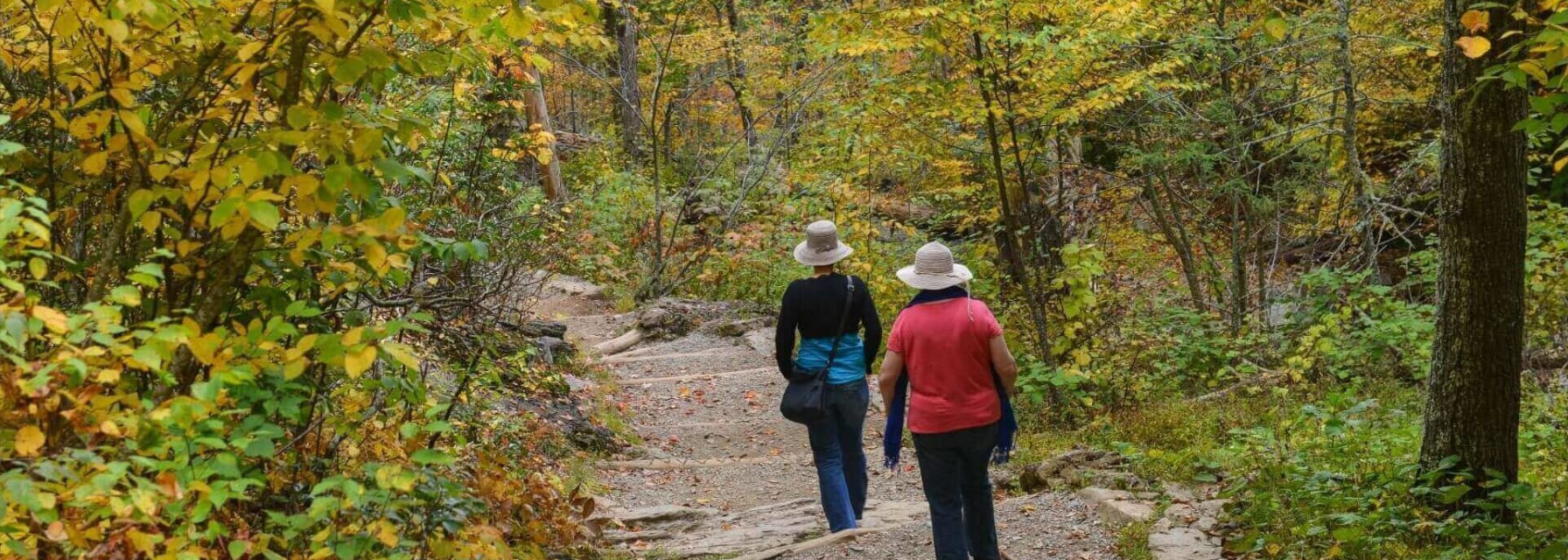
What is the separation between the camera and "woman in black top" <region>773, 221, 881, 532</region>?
6367mm

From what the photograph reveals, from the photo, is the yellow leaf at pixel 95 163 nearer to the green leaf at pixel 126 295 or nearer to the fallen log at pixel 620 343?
the green leaf at pixel 126 295

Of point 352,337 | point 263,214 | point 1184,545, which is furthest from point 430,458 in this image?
point 1184,545

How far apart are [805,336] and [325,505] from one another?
12.3 ft

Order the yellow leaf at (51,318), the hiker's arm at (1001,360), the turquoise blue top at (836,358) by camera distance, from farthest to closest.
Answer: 1. the turquoise blue top at (836,358)
2. the hiker's arm at (1001,360)
3. the yellow leaf at (51,318)

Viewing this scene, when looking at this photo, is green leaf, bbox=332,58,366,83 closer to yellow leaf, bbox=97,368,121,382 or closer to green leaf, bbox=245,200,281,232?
green leaf, bbox=245,200,281,232

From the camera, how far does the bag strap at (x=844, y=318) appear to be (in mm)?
6332

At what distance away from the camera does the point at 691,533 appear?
25.3ft

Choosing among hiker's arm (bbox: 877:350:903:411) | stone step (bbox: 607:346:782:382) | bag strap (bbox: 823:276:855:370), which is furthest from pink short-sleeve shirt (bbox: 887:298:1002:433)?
stone step (bbox: 607:346:782:382)

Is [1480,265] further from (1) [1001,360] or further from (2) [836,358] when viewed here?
(2) [836,358]

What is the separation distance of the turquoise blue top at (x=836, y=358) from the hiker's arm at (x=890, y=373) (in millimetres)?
936

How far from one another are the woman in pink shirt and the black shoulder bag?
93cm

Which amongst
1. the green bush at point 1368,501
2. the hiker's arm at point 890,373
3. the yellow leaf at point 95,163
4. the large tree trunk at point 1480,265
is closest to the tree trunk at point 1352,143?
the green bush at point 1368,501

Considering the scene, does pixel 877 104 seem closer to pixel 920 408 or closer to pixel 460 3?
pixel 920 408

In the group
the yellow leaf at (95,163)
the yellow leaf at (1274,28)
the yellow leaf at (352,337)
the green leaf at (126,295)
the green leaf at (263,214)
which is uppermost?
the yellow leaf at (1274,28)
